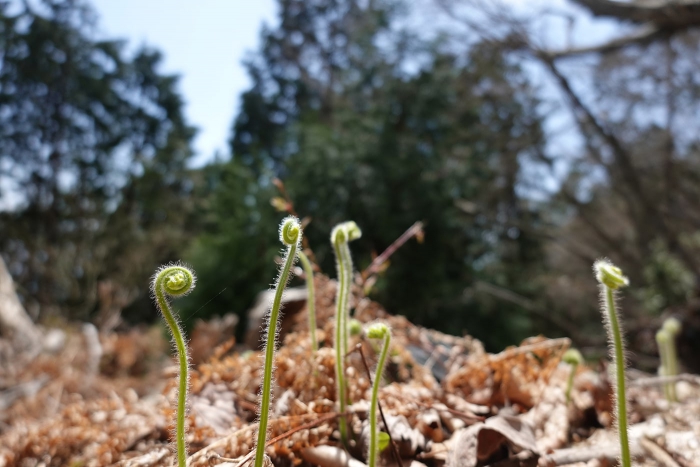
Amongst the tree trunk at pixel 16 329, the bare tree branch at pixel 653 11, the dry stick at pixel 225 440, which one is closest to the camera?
the dry stick at pixel 225 440

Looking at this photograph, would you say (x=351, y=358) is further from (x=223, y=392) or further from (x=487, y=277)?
(x=487, y=277)

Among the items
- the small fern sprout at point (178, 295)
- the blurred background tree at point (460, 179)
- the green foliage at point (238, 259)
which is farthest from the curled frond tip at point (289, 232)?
the green foliage at point (238, 259)

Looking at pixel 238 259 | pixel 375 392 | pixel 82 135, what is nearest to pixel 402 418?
pixel 375 392

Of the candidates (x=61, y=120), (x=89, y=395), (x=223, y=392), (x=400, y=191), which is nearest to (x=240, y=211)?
(x=400, y=191)

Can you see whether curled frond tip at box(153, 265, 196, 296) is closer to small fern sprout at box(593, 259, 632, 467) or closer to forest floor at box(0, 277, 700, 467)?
forest floor at box(0, 277, 700, 467)

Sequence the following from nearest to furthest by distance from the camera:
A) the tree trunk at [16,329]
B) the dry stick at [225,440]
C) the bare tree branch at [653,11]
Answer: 1. the dry stick at [225,440]
2. the tree trunk at [16,329]
3. the bare tree branch at [653,11]

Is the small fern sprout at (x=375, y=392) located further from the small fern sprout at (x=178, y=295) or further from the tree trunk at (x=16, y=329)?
the tree trunk at (x=16, y=329)

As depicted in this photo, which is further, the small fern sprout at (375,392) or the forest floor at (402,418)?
the forest floor at (402,418)
